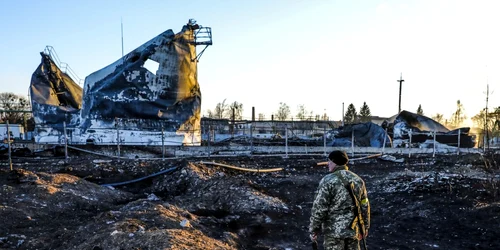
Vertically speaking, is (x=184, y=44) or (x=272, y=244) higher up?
(x=184, y=44)

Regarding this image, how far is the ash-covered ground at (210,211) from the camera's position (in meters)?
6.37

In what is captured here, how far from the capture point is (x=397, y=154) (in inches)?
857

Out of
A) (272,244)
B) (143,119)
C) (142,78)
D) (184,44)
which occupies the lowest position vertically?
(272,244)

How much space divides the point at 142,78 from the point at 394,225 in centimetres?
1712

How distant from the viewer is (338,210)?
4441mm

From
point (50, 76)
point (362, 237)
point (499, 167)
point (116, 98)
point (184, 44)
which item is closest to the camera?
point (362, 237)

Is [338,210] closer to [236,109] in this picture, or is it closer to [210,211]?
[210,211]

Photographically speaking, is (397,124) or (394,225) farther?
(397,124)

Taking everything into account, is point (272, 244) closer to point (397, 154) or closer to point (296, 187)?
point (296, 187)

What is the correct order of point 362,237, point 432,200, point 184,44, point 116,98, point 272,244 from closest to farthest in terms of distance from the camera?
point 362,237
point 272,244
point 432,200
point 116,98
point 184,44

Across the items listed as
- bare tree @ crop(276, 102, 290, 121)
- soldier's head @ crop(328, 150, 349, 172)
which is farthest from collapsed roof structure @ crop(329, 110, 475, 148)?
bare tree @ crop(276, 102, 290, 121)

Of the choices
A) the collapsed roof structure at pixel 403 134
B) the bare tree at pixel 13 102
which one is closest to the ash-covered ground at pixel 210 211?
the collapsed roof structure at pixel 403 134

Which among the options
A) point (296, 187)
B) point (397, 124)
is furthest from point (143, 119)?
point (397, 124)

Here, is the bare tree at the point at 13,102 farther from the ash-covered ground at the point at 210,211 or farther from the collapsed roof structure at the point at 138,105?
the ash-covered ground at the point at 210,211
